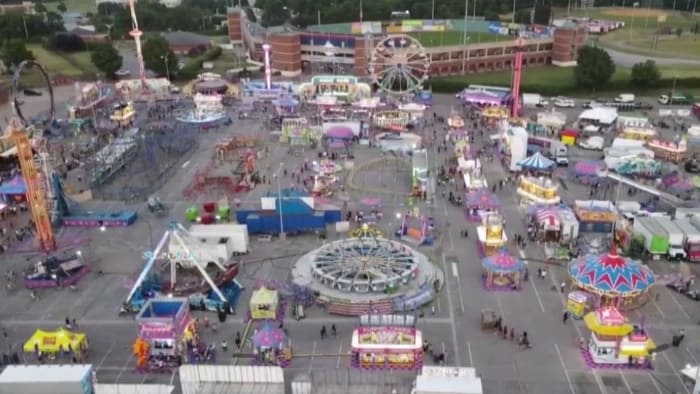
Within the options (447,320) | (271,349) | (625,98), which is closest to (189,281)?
(271,349)

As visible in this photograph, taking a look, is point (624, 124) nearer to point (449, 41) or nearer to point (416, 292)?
point (416, 292)

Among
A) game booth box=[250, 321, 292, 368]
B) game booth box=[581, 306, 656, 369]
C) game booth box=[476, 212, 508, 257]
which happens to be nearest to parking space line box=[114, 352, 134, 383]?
game booth box=[250, 321, 292, 368]

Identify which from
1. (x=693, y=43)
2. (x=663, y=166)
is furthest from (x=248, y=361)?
(x=693, y=43)

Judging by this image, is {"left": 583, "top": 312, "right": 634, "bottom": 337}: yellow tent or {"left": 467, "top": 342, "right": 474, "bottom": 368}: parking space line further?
{"left": 467, "top": 342, "right": 474, "bottom": 368}: parking space line

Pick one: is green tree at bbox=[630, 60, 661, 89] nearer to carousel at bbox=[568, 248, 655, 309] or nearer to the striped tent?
the striped tent

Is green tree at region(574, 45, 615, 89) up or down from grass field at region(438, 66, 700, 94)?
up

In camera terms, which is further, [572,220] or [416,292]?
[572,220]
